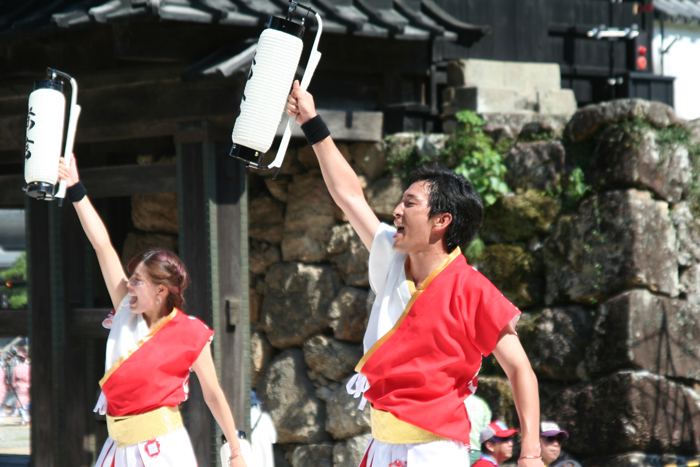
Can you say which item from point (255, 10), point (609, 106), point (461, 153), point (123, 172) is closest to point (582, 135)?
point (609, 106)

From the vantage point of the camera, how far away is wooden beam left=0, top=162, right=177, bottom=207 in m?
5.20

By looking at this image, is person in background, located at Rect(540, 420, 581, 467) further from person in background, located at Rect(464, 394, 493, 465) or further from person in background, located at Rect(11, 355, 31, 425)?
person in background, located at Rect(11, 355, 31, 425)

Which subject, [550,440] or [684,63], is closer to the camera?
[550,440]

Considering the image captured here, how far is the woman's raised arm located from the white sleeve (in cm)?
131

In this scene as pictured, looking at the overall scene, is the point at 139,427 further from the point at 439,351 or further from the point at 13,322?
the point at 13,322

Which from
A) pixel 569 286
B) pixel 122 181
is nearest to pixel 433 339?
pixel 569 286

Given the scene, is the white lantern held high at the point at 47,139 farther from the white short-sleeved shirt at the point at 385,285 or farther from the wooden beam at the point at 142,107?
the white short-sleeved shirt at the point at 385,285

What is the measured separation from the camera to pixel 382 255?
8.26 feet

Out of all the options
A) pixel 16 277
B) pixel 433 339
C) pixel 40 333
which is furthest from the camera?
pixel 16 277

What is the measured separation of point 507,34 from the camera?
249 inches

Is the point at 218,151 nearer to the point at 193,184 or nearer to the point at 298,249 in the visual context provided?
the point at 193,184

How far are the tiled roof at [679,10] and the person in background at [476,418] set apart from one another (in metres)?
5.47

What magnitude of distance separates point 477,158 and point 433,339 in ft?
9.88

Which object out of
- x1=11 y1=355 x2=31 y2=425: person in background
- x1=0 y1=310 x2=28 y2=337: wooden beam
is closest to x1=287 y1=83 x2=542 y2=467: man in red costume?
x1=0 y1=310 x2=28 y2=337: wooden beam
